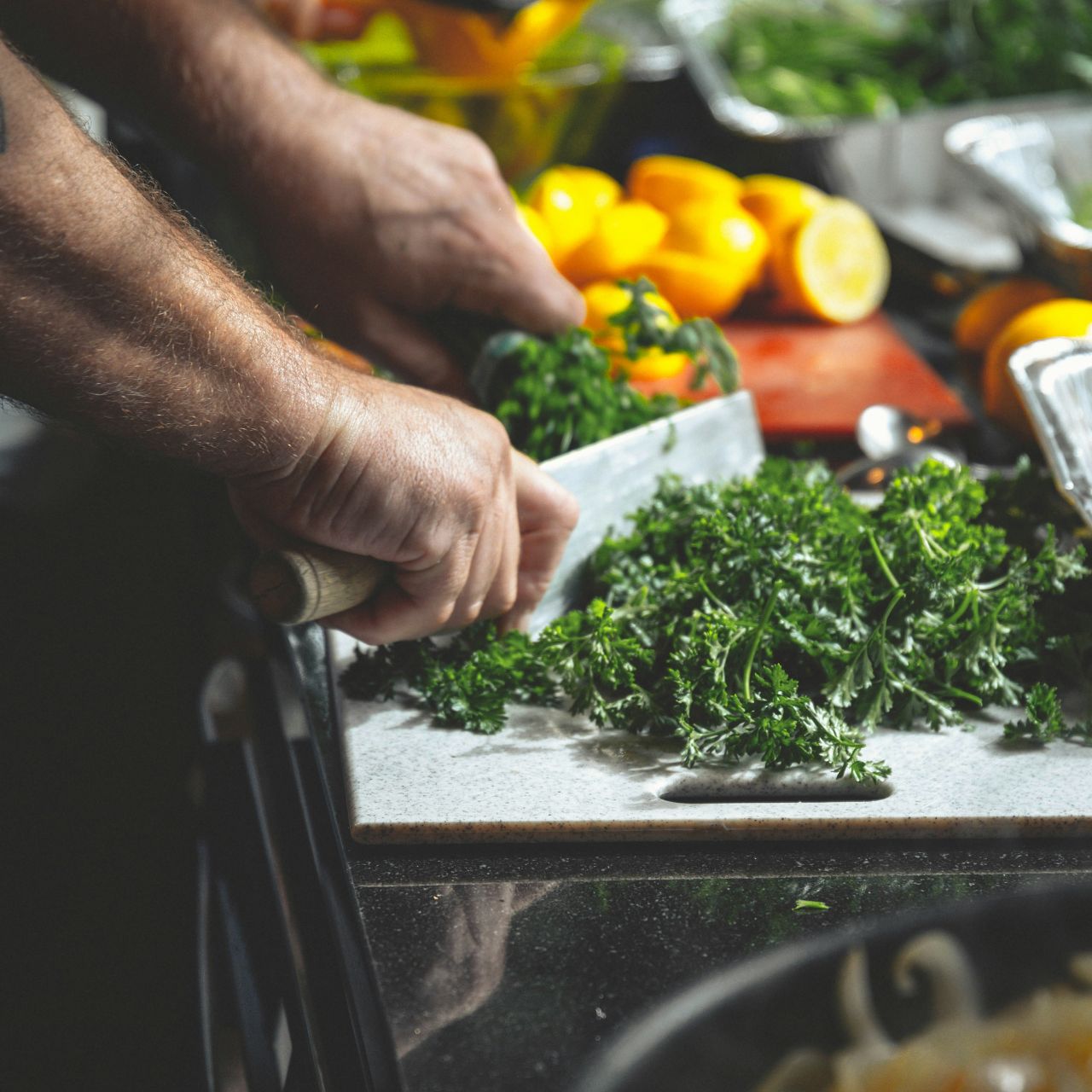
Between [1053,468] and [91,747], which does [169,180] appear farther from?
[1053,468]

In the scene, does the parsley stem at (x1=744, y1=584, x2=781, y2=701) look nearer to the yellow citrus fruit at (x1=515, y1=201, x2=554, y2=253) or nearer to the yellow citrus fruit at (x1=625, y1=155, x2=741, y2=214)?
the yellow citrus fruit at (x1=515, y1=201, x2=554, y2=253)

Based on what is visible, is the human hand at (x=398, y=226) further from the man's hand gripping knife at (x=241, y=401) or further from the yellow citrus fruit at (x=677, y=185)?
the yellow citrus fruit at (x=677, y=185)

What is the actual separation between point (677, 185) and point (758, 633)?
1209 millimetres

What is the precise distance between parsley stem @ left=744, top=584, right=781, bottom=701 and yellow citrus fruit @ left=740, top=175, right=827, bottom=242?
111 cm

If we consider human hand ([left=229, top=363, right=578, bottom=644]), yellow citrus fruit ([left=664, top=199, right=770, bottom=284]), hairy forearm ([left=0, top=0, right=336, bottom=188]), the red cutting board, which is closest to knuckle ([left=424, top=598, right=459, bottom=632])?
human hand ([left=229, top=363, right=578, bottom=644])

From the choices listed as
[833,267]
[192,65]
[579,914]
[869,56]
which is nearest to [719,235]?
[833,267]

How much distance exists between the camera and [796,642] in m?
0.96

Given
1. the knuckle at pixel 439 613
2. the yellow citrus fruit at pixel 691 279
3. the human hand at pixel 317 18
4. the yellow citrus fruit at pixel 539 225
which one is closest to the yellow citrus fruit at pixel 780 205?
the yellow citrus fruit at pixel 691 279

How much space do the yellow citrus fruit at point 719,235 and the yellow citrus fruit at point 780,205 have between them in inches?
1.3

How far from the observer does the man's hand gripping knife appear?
76 cm

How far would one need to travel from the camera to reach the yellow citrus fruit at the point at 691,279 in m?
1.82

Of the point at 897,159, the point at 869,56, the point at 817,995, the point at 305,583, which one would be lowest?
the point at 305,583

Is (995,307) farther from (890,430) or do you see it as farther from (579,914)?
(579,914)

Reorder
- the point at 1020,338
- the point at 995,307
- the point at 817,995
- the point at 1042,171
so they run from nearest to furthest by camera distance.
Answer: the point at 817,995 → the point at 1020,338 → the point at 995,307 → the point at 1042,171
